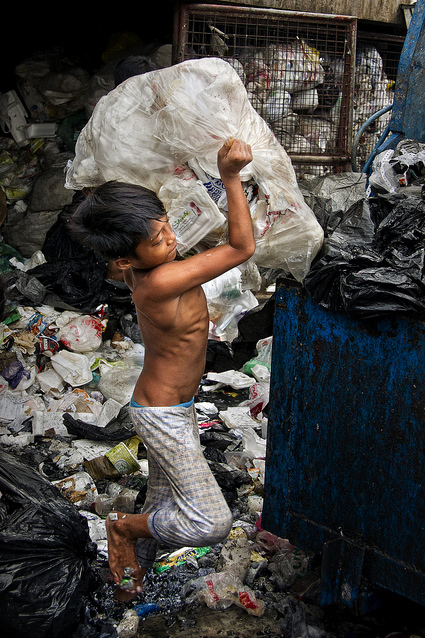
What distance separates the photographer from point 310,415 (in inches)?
84.8

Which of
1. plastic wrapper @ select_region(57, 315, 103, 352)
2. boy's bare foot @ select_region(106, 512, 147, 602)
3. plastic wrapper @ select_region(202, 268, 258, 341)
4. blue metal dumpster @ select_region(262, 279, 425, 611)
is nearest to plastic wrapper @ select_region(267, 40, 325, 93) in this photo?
plastic wrapper @ select_region(202, 268, 258, 341)

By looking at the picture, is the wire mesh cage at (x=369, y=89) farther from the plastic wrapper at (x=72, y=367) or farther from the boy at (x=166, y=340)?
the boy at (x=166, y=340)

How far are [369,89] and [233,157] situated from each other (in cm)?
453

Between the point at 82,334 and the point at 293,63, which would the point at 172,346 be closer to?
the point at 82,334

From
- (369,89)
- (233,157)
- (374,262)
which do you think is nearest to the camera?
(233,157)

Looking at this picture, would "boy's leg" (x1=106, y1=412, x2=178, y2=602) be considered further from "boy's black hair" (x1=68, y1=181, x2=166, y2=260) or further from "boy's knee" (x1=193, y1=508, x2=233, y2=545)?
"boy's black hair" (x1=68, y1=181, x2=166, y2=260)

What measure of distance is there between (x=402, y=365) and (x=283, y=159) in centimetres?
81

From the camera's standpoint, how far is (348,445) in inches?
80.4

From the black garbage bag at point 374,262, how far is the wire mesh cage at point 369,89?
153 inches

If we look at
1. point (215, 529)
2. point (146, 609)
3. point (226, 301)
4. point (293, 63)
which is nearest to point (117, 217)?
point (215, 529)

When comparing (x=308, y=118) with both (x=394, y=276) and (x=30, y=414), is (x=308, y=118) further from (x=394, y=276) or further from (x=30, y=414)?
(x=394, y=276)

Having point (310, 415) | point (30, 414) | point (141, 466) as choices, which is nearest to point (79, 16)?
point (30, 414)

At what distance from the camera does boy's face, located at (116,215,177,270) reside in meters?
1.90

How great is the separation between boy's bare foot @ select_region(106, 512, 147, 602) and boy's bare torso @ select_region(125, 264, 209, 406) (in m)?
0.52
